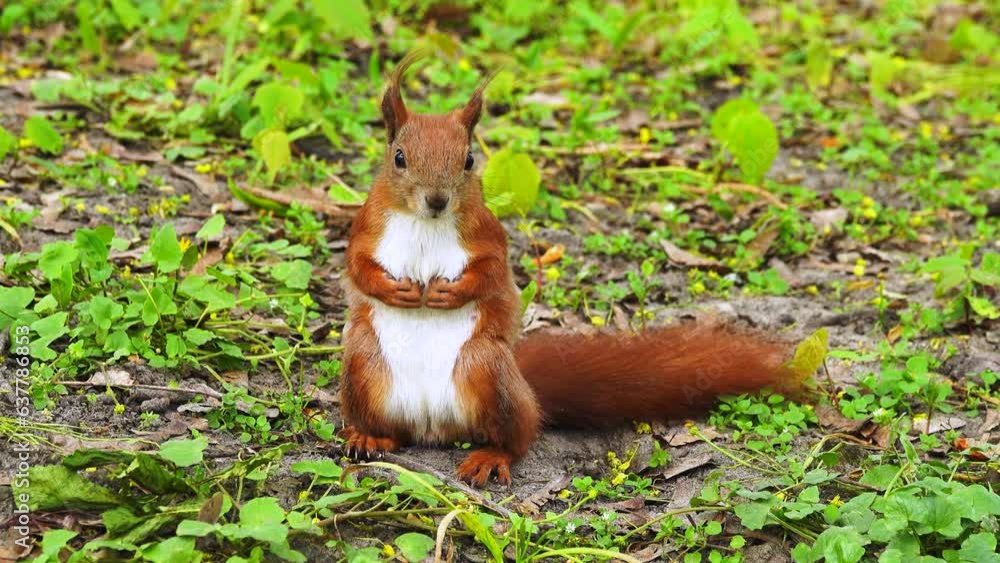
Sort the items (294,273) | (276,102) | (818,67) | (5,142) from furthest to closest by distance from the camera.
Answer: (818,67) < (276,102) < (5,142) < (294,273)

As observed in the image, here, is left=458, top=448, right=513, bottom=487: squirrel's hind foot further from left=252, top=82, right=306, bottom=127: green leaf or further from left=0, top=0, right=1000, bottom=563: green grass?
left=252, top=82, right=306, bottom=127: green leaf

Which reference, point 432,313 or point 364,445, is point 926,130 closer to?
point 432,313

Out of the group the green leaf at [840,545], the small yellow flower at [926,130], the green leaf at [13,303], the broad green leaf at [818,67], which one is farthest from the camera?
the broad green leaf at [818,67]

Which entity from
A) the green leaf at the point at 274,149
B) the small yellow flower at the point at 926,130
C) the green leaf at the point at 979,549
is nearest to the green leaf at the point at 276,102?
the green leaf at the point at 274,149

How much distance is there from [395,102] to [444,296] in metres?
0.56

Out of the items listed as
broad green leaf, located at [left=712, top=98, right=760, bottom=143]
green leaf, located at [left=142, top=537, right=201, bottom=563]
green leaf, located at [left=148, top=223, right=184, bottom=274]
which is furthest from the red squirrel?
broad green leaf, located at [left=712, top=98, right=760, bottom=143]

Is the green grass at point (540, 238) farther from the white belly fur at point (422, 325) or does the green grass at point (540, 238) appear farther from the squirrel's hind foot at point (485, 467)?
the white belly fur at point (422, 325)

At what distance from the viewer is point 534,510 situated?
307cm

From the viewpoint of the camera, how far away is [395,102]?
3254 millimetres

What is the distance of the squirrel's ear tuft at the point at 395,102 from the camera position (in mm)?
3225

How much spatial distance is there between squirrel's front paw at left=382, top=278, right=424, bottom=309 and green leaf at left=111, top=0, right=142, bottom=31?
3163 millimetres

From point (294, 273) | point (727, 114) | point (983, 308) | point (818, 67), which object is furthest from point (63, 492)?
point (818, 67)

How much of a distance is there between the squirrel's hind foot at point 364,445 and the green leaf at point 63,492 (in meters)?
0.71

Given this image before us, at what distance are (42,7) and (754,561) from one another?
15.4 ft
